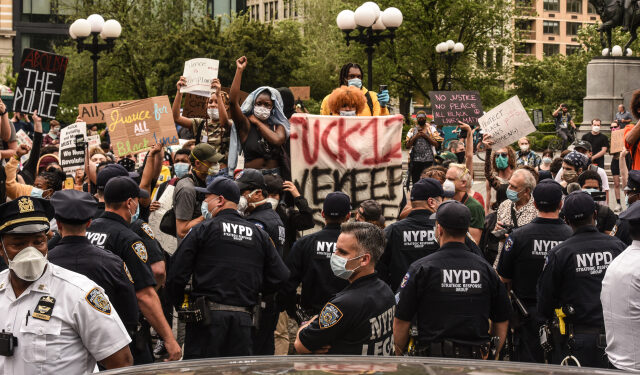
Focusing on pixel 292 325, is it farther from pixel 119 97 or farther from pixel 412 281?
pixel 119 97

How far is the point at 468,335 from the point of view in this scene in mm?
5828

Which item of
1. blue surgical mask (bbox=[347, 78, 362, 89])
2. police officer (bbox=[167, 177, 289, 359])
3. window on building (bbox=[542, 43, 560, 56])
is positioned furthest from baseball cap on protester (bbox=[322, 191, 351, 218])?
window on building (bbox=[542, 43, 560, 56])

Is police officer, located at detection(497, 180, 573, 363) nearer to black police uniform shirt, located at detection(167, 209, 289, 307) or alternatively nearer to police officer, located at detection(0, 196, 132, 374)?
black police uniform shirt, located at detection(167, 209, 289, 307)

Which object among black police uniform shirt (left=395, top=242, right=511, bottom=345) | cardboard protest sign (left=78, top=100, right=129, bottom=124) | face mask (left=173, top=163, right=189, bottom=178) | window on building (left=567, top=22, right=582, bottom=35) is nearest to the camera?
black police uniform shirt (left=395, top=242, right=511, bottom=345)

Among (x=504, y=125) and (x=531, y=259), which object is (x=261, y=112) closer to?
(x=531, y=259)

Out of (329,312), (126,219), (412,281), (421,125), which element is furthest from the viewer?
(421,125)

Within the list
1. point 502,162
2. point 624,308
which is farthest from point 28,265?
point 502,162

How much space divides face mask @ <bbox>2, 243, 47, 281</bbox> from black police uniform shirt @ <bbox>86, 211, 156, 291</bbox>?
5.69ft

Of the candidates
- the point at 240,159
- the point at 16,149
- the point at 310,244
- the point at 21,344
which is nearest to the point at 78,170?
the point at 16,149

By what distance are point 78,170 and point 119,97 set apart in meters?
35.6

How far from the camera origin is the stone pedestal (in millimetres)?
32781

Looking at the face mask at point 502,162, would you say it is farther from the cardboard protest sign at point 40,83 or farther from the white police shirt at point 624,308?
the white police shirt at point 624,308

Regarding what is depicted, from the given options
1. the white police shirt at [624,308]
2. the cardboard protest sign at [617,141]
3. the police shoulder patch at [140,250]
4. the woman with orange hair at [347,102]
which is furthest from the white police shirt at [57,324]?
the cardboard protest sign at [617,141]

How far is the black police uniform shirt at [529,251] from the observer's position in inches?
276
